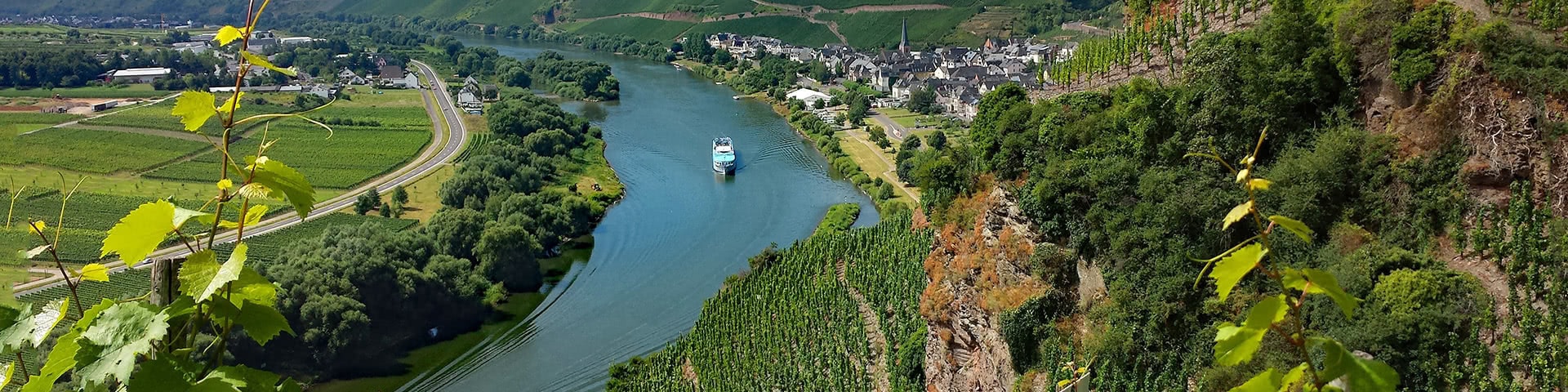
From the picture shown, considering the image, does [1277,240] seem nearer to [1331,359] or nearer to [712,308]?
[1331,359]

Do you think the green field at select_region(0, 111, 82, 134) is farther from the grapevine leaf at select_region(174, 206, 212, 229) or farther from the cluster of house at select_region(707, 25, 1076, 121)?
the grapevine leaf at select_region(174, 206, 212, 229)

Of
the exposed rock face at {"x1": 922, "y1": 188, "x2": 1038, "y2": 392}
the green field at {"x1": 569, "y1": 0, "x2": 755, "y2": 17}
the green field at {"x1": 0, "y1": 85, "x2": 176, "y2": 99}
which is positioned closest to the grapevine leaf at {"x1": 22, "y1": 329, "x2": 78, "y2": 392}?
the exposed rock face at {"x1": 922, "y1": 188, "x2": 1038, "y2": 392}

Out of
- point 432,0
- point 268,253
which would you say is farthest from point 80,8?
point 268,253

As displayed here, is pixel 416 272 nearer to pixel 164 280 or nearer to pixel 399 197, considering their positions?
pixel 399 197

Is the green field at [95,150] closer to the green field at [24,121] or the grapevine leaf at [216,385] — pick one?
the green field at [24,121]

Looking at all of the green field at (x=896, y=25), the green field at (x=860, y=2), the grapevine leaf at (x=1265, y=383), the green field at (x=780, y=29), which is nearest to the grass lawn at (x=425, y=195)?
the grapevine leaf at (x=1265, y=383)

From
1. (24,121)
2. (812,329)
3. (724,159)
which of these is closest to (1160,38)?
(812,329)
